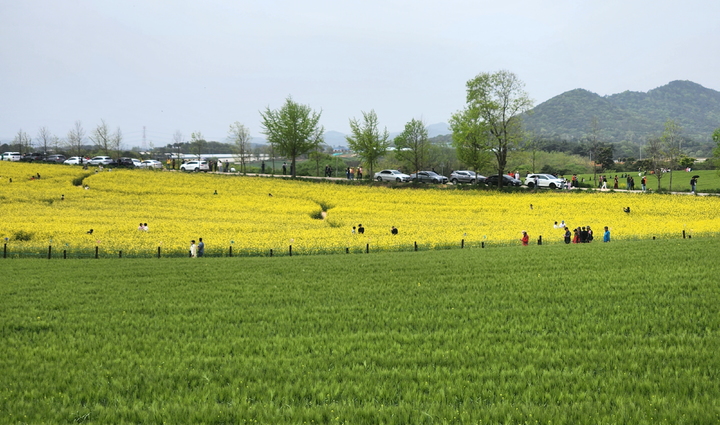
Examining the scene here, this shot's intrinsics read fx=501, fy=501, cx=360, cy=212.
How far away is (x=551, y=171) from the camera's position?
106 metres

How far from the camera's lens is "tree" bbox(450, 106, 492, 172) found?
6706 cm

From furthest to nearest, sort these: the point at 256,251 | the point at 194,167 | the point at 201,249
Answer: the point at 194,167 < the point at 256,251 < the point at 201,249

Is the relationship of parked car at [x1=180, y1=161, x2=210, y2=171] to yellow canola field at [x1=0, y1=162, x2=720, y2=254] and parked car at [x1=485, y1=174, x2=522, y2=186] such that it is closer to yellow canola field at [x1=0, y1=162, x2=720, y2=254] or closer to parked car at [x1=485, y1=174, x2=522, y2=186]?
yellow canola field at [x1=0, y1=162, x2=720, y2=254]

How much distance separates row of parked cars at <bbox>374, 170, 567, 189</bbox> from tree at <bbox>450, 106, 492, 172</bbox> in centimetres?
238

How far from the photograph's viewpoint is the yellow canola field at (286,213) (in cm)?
3400

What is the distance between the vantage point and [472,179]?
70.0 m

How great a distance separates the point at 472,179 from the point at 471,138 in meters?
5.78

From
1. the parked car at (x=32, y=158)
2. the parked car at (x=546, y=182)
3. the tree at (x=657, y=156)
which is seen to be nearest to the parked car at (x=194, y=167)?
the parked car at (x=32, y=158)

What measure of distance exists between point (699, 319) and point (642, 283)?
13.7 feet

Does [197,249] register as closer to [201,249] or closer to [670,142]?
[201,249]

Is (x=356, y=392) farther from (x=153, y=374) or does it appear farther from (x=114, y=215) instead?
(x=114, y=215)

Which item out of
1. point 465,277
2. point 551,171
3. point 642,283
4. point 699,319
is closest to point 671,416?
point 699,319

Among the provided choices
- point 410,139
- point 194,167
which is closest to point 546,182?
point 410,139

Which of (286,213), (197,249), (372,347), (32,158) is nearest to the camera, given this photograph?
(372,347)
